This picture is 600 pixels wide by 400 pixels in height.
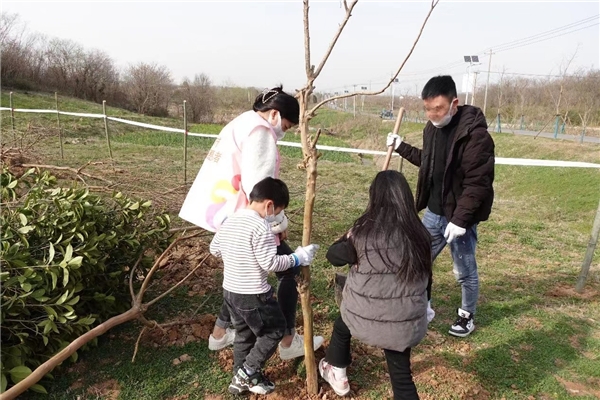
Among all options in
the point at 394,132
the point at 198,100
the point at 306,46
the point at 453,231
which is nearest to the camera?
the point at 306,46

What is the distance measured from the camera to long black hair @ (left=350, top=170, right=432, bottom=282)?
1731 mm

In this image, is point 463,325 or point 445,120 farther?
point 463,325

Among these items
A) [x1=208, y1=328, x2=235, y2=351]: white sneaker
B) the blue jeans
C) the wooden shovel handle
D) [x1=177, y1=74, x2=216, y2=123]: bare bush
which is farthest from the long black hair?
[x1=177, y1=74, x2=216, y2=123]: bare bush

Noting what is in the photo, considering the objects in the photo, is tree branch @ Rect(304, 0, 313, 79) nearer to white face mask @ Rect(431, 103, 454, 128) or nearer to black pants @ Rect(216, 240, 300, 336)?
black pants @ Rect(216, 240, 300, 336)

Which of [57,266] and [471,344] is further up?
[57,266]

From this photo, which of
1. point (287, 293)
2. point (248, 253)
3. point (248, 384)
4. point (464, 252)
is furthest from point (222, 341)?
point (464, 252)

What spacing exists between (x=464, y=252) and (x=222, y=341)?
162 cm

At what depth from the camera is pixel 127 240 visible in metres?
2.56

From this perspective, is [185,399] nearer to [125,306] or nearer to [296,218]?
[125,306]

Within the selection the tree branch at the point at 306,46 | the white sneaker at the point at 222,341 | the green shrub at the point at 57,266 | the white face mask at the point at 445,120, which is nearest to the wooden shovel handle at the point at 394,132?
→ the white face mask at the point at 445,120

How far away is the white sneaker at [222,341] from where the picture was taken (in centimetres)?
249

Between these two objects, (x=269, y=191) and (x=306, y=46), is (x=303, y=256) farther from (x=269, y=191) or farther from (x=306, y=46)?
(x=306, y=46)

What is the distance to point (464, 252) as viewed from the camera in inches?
103

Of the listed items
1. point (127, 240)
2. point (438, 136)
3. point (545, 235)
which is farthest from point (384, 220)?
point (545, 235)
